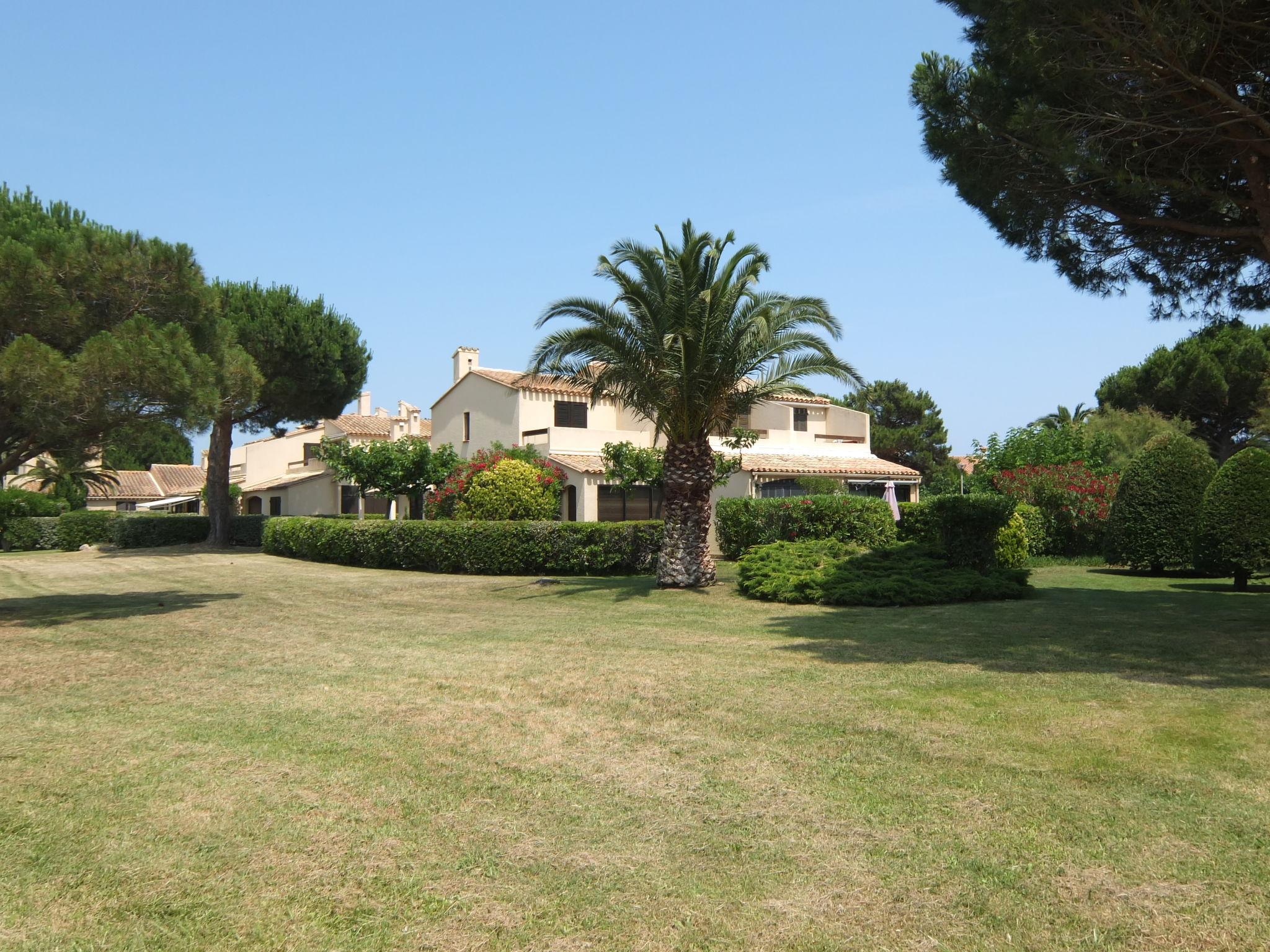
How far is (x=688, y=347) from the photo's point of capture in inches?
693

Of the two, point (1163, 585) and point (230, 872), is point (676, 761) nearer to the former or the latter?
point (230, 872)

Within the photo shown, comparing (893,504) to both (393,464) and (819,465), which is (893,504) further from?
(393,464)

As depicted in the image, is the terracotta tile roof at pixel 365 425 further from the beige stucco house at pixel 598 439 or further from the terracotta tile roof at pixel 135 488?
the terracotta tile roof at pixel 135 488

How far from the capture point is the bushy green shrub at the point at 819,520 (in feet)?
81.0

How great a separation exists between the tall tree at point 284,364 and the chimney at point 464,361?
12.9 feet

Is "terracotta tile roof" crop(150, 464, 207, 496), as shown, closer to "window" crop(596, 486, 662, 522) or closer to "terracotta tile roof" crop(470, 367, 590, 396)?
"terracotta tile roof" crop(470, 367, 590, 396)

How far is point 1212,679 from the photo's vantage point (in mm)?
8820

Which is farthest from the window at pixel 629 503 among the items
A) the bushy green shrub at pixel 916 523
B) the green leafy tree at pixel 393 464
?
the bushy green shrub at pixel 916 523

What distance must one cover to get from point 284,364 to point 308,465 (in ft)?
57.7

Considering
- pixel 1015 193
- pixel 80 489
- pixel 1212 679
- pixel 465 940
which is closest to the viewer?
pixel 465 940

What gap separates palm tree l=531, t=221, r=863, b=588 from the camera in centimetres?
1764

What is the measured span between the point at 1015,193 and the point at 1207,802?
988 centimetres

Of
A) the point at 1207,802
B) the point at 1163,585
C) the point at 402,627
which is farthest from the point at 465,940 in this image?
the point at 1163,585

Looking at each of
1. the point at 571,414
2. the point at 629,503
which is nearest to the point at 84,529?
the point at 571,414
